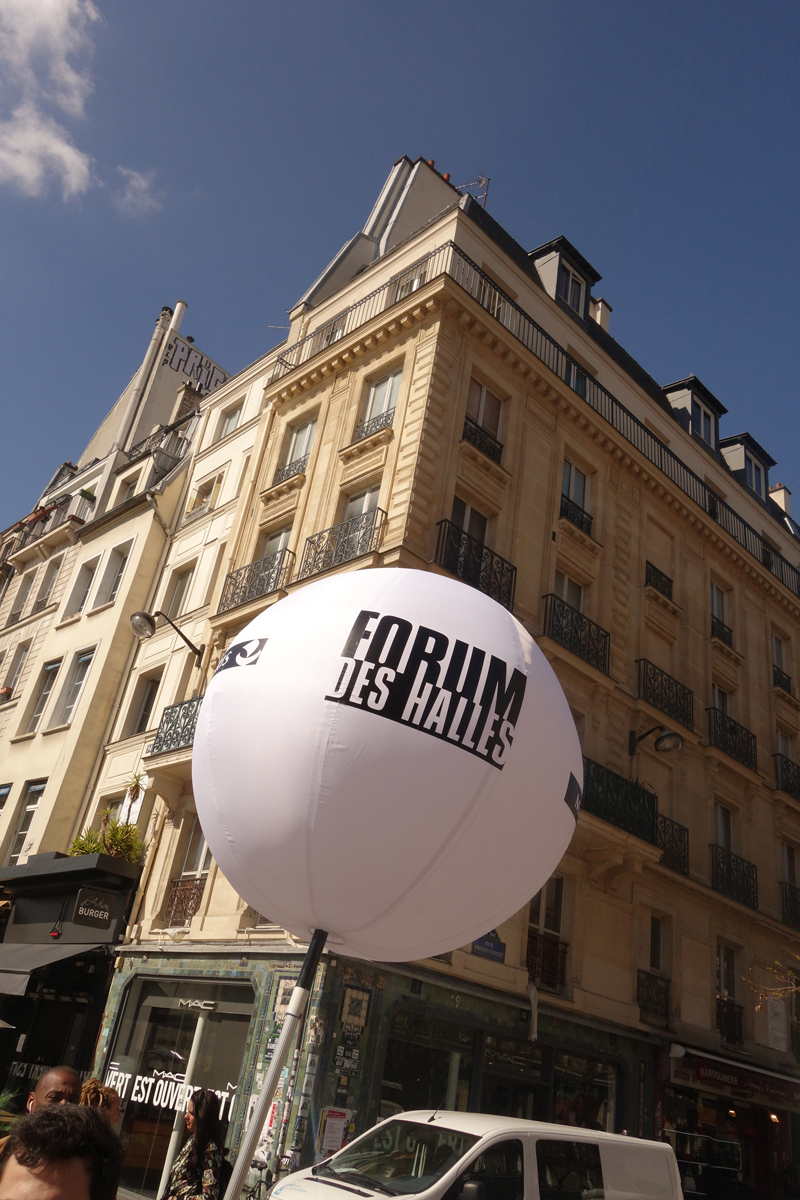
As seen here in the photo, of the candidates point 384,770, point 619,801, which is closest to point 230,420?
point 619,801

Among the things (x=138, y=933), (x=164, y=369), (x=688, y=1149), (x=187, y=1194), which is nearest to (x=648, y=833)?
(x=688, y=1149)

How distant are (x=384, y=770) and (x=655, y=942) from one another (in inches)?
553

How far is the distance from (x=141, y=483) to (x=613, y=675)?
47.4 ft

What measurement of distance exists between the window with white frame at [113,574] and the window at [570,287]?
1272 cm

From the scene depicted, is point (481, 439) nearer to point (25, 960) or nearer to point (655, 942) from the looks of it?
point (655, 942)

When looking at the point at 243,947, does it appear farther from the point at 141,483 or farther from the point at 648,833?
the point at 141,483

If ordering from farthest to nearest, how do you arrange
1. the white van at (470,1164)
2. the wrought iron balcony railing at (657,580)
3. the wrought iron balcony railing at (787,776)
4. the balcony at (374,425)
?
1. the wrought iron balcony railing at (787,776)
2. the wrought iron balcony railing at (657,580)
3. the balcony at (374,425)
4. the white van at (470,1164)

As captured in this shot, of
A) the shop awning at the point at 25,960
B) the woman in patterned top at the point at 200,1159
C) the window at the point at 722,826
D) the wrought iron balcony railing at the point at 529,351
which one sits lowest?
the woman in patterned top at the point at 200,1159

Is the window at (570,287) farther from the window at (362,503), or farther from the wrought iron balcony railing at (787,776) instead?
the wrought iron balcony railing at (787,776)

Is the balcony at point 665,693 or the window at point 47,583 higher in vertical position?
the window at point 47,583

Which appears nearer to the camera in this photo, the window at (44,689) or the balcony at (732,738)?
the balcony at (732,738)

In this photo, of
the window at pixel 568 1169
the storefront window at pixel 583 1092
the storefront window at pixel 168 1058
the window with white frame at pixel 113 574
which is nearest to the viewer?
the window at pixel 568 1169

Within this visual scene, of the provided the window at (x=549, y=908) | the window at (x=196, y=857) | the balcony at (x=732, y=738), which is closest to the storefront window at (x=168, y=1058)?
the window at (x=196, y=857)

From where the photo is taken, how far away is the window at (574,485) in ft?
59.5
